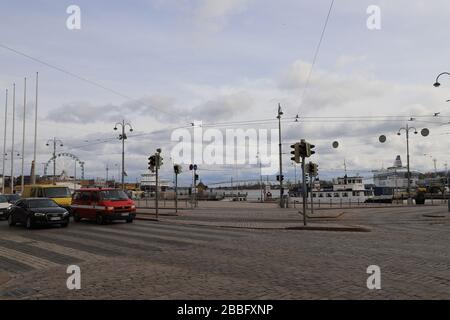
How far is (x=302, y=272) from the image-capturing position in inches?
332

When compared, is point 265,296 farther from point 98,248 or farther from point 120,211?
point 120,211

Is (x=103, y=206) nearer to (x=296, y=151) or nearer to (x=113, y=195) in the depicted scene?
(x=113, y=195)

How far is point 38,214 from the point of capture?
18203 millimetres

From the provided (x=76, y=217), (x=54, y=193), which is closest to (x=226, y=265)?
(x=76, y=217)

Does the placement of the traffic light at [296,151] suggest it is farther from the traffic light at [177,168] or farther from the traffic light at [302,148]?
the traffic light at [177,168]

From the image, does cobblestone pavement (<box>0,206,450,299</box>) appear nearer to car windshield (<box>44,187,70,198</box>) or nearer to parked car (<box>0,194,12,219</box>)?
car windshield (<box>44,187,70,198</box>)

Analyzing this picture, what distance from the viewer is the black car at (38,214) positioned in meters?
18.3

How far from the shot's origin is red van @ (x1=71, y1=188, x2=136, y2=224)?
20219 millimetres

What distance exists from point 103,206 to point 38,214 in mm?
3001

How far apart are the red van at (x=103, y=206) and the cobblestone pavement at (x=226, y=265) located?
4589 mm

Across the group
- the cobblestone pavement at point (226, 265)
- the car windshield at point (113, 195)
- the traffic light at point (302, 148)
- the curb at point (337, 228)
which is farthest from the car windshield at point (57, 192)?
the traffic light at point (302, 148)

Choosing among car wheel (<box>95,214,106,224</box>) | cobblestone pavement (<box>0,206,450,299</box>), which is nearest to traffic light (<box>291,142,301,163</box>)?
cobblestone pavement (<box>0,206,450,299</box>)

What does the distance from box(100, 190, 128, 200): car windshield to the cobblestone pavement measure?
5.37 metres
